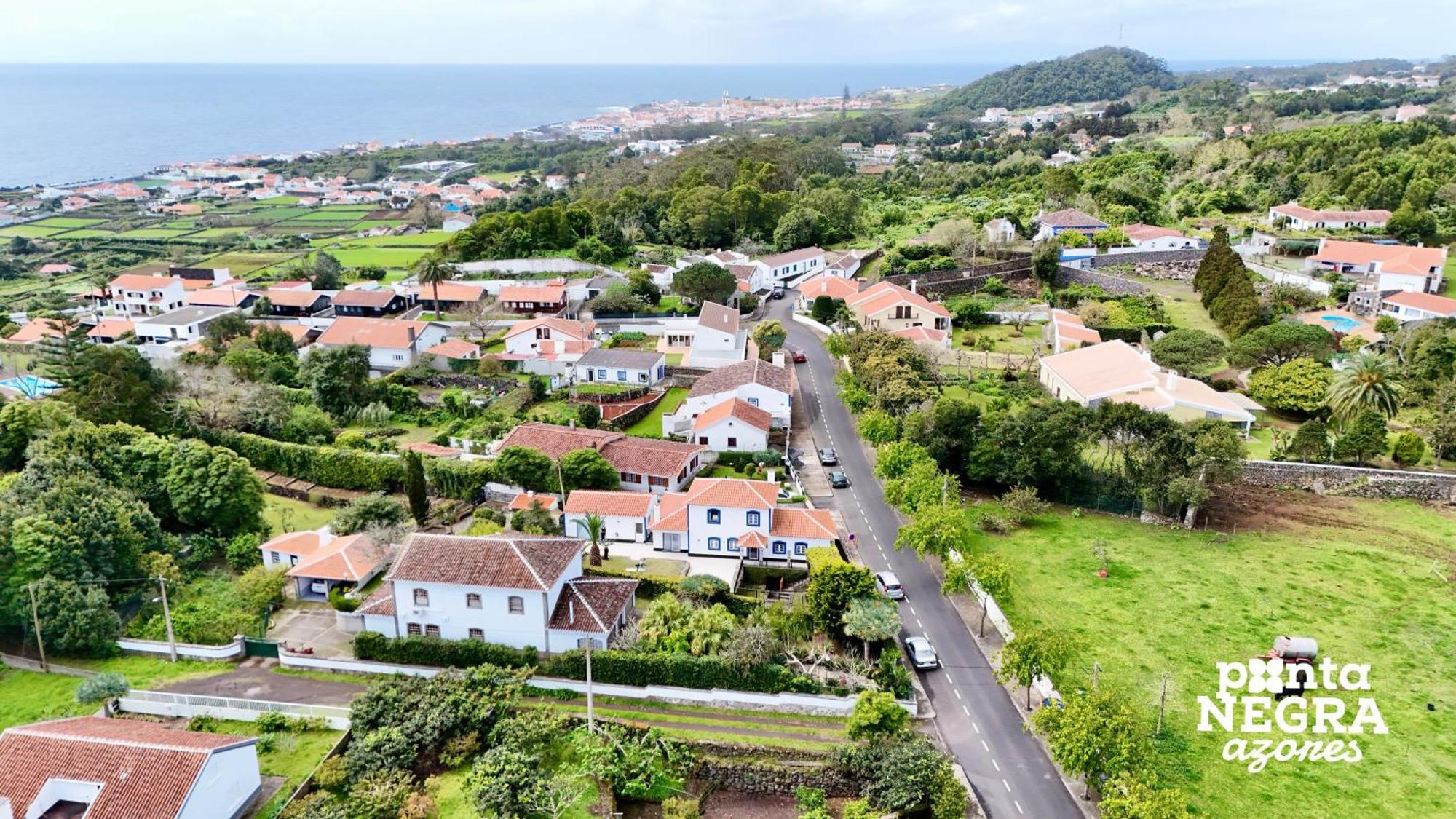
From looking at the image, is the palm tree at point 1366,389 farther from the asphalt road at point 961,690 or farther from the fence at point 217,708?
the fence at point 217,708

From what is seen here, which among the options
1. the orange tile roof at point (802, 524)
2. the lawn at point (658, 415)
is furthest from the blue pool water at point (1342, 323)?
the orange tile roof at point (802, 524)

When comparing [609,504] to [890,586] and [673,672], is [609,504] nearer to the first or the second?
[673,672]

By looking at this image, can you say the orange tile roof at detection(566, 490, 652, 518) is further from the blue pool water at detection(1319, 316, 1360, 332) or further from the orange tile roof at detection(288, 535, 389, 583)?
the blue pool water at detection(1319, 316, 1360, 332)

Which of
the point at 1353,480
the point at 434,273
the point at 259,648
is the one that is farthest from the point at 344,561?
the point at 1353,480

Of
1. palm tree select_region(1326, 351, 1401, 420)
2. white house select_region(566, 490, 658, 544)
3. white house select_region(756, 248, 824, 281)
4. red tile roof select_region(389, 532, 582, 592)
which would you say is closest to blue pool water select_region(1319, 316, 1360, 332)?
palm tree select_region(1326, 351, 1401, 420)

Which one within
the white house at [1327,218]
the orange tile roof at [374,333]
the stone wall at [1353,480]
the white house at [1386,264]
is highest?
the white house at [1327,218]

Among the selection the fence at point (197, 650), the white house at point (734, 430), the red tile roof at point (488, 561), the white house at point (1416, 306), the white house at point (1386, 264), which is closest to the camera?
the red tile roof at point (488, 561)

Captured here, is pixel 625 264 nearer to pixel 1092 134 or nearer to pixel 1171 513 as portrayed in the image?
pixel 1171 513
